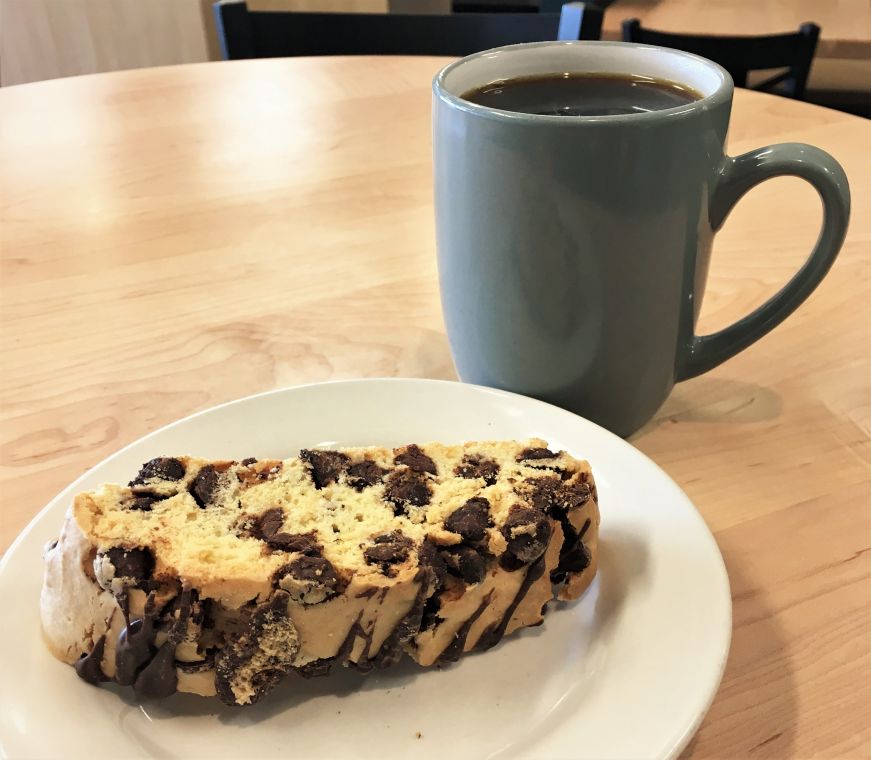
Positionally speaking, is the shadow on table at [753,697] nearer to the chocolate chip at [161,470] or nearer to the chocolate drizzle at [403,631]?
the chocolate drizzle at [403,631]

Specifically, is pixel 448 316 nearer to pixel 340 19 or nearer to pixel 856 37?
pixel 340 19

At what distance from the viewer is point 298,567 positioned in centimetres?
44

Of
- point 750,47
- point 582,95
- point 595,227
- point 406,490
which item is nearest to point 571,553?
point 406,490

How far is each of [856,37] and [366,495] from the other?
229 centimetres

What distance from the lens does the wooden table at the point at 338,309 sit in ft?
1.71

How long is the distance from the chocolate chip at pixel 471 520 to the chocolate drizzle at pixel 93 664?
194 millimetres

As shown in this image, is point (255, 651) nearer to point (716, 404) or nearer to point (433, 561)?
point (433, 561)

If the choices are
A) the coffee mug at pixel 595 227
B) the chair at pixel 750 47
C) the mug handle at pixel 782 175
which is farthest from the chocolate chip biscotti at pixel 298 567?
the chair at pixel 750 47

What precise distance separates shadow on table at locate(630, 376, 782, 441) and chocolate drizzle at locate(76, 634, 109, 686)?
417 mm

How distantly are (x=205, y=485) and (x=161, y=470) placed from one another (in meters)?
0.03

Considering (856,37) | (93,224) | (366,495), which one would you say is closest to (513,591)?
(366,495)

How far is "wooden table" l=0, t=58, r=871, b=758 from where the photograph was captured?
52 cm

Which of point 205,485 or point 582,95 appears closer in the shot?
point 205,485

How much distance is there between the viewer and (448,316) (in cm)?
66
